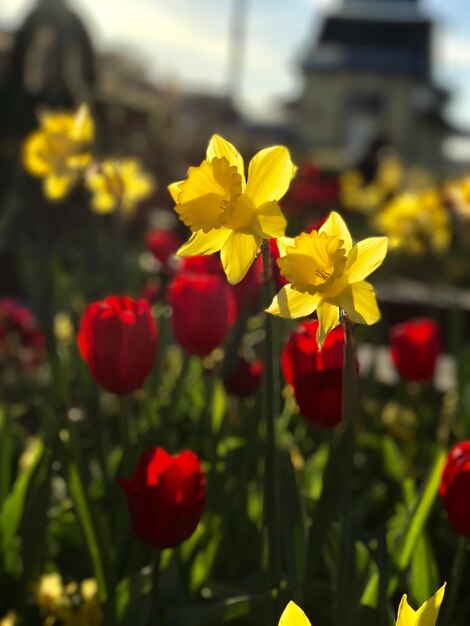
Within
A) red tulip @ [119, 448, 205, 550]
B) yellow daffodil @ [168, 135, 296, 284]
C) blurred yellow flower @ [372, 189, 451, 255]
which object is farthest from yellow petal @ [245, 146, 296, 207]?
blurred yellow flower @ [372, 189, 451, 255]

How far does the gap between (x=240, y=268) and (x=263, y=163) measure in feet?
0.34

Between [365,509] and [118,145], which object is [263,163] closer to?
[365,509]

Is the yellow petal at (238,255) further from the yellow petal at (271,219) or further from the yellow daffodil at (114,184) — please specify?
the yellow daffodil at (114,184)

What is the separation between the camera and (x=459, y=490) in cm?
103

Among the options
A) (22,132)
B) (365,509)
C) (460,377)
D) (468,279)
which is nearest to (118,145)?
(22,132)

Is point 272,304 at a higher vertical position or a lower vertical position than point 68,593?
higher

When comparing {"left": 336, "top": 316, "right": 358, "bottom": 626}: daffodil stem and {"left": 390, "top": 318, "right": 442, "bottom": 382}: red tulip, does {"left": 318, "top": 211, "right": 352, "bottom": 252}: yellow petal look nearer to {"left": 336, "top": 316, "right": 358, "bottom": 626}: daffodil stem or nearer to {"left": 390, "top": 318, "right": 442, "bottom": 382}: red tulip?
{"left": 336, "top": 316, "right": 358, "bottom": 626}: daffodil stem

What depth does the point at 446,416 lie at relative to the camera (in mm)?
2203

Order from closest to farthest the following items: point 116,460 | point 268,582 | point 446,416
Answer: point 268,582
point 116,460
point 446,416

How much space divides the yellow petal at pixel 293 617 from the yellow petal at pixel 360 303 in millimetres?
268

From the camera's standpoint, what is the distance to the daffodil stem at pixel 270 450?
903 mm

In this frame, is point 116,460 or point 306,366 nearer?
point 306,366

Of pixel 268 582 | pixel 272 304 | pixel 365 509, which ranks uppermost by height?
pixel 272 304

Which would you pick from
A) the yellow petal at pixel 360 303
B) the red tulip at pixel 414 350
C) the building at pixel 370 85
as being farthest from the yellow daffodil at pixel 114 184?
the building at pixel 370 85
